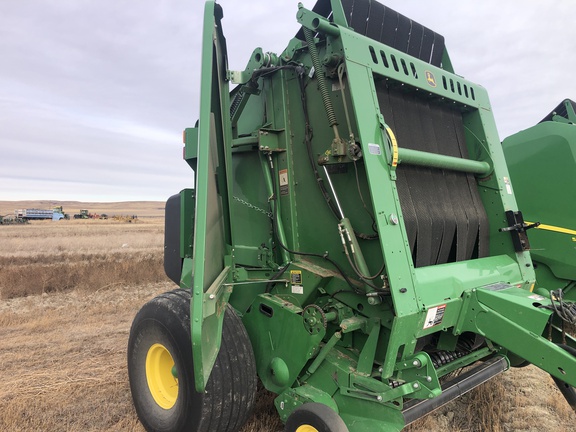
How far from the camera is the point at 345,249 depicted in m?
2.58

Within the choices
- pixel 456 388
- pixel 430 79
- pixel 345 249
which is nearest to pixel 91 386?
pixel 345 249

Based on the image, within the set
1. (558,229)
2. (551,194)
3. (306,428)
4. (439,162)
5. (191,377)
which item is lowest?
(306,428)

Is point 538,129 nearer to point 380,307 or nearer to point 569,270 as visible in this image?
point 569,270

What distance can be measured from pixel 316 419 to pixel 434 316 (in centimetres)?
93

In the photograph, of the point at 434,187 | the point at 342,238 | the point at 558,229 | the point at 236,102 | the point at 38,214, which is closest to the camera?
the point at 342,238

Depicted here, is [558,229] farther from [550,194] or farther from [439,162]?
[439,162]

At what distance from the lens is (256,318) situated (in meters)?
3.12

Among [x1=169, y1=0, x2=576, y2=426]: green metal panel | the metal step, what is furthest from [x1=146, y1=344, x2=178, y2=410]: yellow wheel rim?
the metal step

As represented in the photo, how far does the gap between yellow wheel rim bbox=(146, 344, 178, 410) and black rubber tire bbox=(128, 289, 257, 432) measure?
0.04 m

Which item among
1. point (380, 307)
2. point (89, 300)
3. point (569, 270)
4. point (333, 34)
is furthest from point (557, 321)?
point (89, 300)

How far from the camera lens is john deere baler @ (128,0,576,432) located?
2.32m

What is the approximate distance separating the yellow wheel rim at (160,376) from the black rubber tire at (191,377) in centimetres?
4

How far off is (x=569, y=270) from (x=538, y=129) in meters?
1.95

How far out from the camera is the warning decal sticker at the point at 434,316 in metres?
2.42
